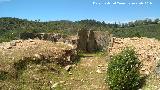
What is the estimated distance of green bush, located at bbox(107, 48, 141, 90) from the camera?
1941 centimetres

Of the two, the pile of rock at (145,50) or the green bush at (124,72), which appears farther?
the pile of rock at (145,50)

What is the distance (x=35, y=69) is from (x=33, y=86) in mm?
1872

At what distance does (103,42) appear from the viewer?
3322 cm

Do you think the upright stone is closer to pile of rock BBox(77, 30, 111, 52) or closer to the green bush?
pile of rock BBox(77, 30, 111, 52)

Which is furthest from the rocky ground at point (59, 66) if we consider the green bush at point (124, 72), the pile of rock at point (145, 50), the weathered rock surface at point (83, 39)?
the weathered rock surface at point (83, 39)

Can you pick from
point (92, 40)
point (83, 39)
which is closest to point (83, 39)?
point (83, 39)

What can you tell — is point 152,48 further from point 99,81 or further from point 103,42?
point 103,42

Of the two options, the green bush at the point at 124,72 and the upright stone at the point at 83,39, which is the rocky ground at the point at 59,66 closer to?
the green bush at the point at 124,72

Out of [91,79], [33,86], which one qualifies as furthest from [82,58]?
[33,86]

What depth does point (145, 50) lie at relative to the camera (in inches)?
870

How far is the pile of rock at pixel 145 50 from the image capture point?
20.4m

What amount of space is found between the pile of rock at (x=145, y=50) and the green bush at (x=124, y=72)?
749 mm

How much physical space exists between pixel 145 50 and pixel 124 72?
10.6 feet

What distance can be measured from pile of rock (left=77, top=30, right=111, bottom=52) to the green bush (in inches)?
463
